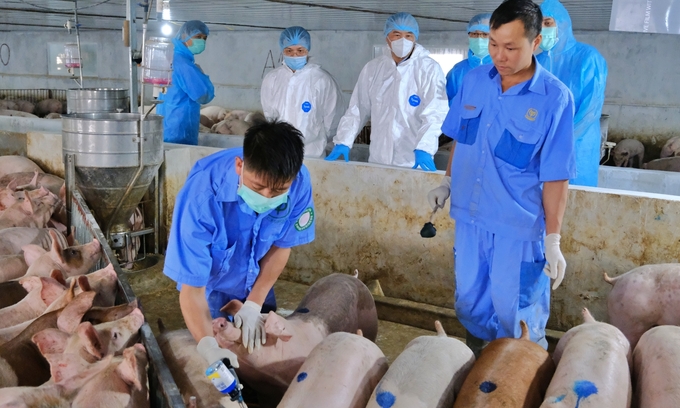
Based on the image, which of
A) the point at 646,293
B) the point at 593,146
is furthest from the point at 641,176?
the point at 646,293

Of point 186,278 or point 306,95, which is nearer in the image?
point 186,278

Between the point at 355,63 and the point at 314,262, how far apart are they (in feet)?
24.7

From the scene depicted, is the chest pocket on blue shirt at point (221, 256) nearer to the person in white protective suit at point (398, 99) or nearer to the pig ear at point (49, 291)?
the pig ear at point (49, 291)

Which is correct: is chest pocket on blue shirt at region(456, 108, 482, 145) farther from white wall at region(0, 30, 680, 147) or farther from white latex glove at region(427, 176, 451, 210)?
white wall at region(0, 30, 680, 147)

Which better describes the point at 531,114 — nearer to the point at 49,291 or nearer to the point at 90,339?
the point at 90,339

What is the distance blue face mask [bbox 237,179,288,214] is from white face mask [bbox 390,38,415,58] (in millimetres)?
2978

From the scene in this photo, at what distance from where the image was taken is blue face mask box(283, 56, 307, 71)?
5.79 meters

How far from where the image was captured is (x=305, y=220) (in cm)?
278

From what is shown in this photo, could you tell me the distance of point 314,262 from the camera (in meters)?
4.80

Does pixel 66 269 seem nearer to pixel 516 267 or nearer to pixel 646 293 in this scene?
pixel 516 267

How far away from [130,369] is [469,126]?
184cm

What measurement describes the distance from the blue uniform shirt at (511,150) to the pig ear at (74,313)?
1719 millimetres

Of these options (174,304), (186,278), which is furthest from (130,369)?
(174,304)

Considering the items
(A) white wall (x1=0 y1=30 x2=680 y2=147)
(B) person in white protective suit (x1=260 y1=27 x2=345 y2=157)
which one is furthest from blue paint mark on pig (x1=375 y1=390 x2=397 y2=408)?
(A) white wall (x1=0 y1=30 x2=680 y2=147)
